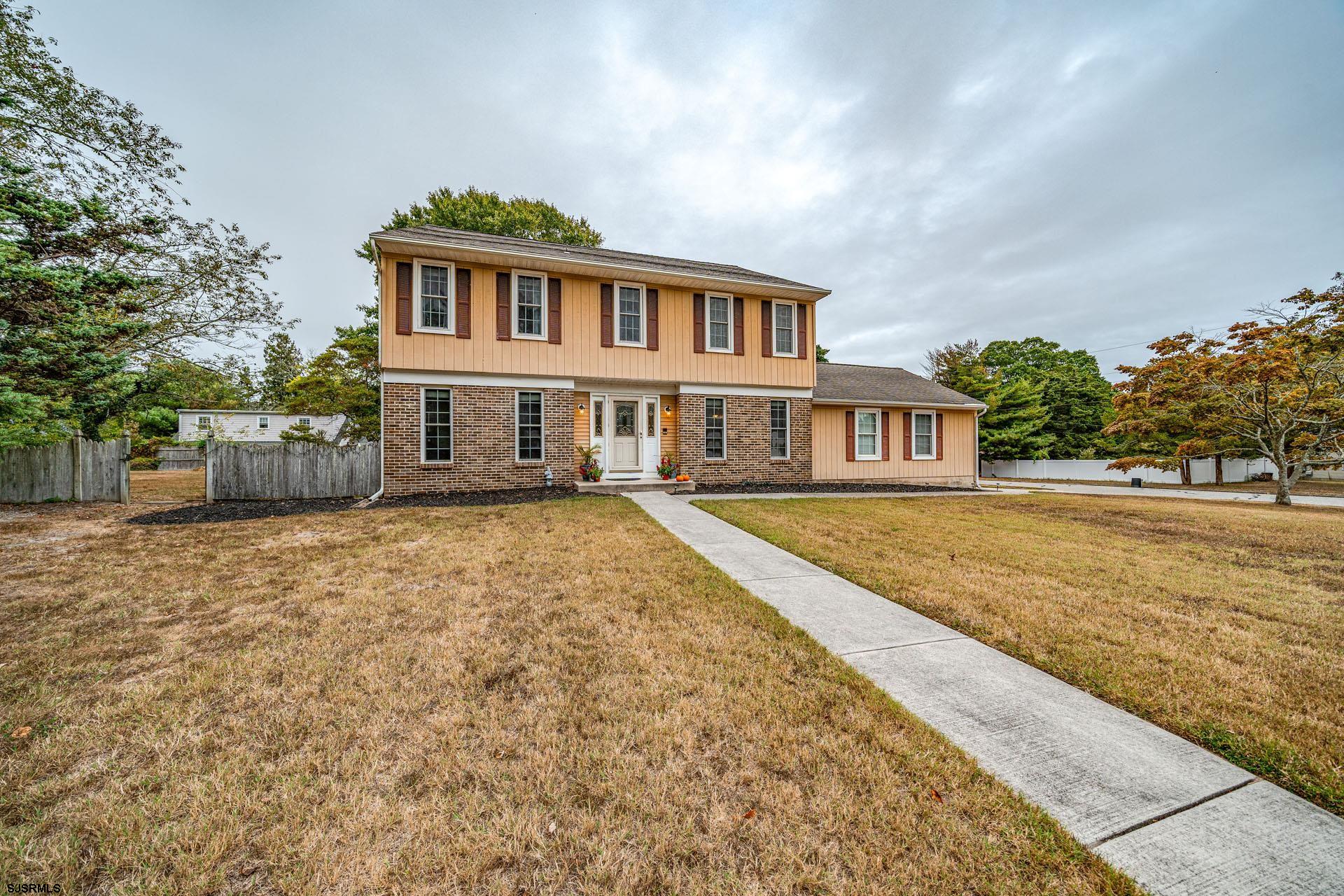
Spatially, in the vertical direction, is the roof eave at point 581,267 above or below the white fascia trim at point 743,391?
above

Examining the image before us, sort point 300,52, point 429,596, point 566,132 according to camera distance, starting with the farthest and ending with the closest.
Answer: point 566,132, point 300,52, point 429,596

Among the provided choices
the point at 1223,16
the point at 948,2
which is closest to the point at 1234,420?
the point at 1223,16

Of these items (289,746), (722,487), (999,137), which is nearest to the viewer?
(289,746)

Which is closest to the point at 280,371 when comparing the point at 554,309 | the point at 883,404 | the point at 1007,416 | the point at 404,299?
the point at 404,299

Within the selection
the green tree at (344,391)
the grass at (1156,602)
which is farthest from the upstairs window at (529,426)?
the green tree at (344,391)

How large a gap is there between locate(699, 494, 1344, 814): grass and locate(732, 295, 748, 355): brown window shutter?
5768 millimetres

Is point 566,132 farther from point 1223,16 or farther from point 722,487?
point 1223,16

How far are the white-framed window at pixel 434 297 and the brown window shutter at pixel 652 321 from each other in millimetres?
4762

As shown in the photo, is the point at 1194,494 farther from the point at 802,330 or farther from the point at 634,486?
the point at 634,486

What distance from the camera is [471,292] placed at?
11172 millimetres

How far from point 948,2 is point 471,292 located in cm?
1288

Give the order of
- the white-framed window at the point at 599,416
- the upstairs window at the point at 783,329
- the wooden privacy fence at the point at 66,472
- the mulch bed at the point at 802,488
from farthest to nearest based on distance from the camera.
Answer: the upstairs window at the point at 783,329 → the white-framed window at the point at 599,416 → the mulch bed at the point at 802,488 → the wooden privacy fence at the point at 66,472

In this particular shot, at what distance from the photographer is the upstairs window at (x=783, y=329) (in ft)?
45.4

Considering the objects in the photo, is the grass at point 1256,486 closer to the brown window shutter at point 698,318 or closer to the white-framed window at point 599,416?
Result: the brown window shutter at point 698,318
